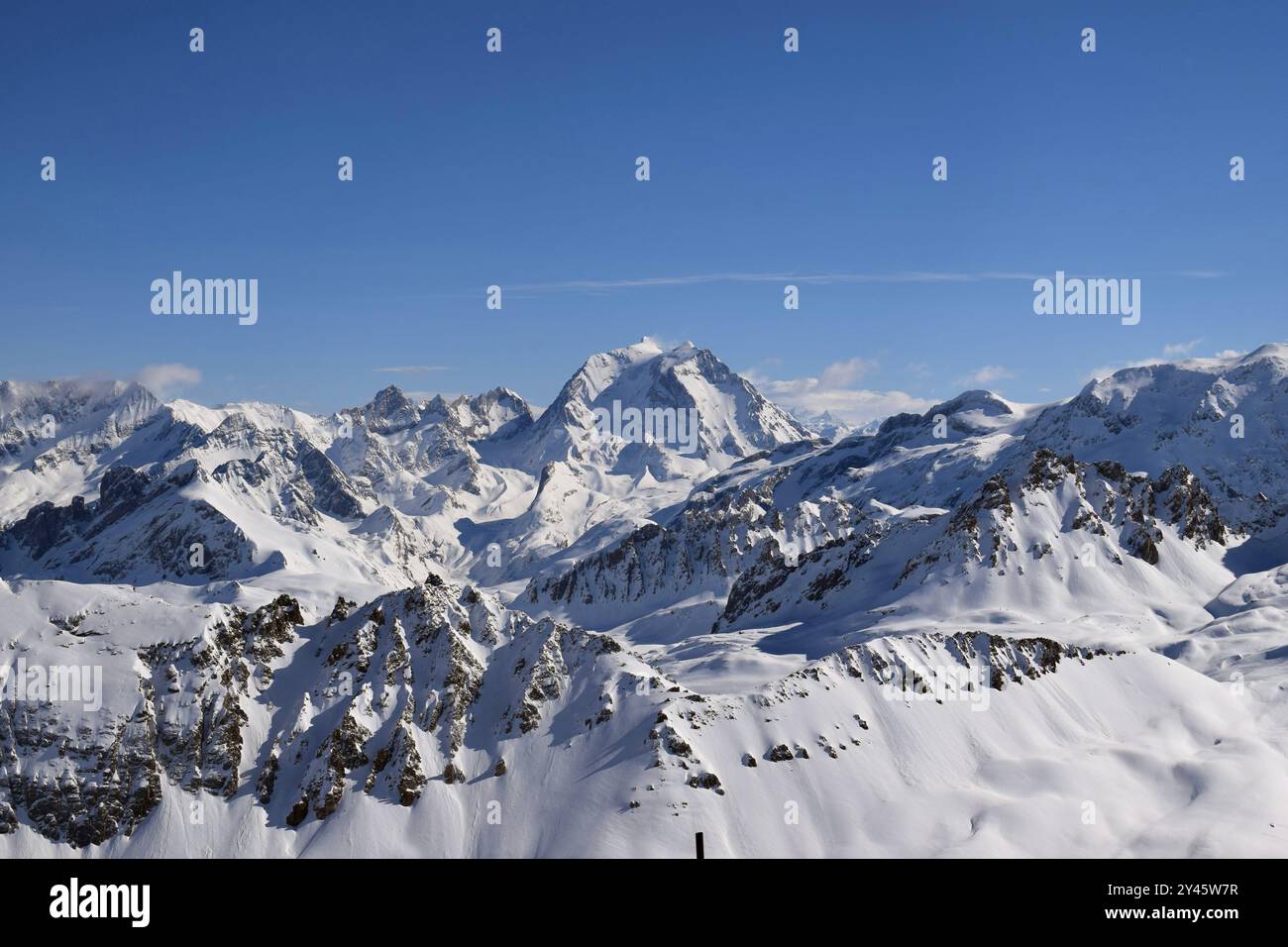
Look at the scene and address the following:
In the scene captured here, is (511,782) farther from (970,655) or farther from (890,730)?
(970,655)

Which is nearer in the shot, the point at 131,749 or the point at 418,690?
the point at 131,749

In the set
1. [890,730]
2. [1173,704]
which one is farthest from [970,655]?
[1173,704]

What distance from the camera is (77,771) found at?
153500 mm

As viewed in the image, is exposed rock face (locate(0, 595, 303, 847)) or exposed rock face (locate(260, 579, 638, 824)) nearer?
exposed rock face (locate(0, 595, 303, 847))

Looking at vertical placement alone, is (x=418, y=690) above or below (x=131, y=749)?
above

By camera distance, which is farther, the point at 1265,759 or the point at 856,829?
the point at 1265,759

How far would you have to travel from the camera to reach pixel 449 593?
623ft

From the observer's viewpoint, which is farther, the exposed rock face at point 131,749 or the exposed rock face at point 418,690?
the exposed rock face at point 418,690
